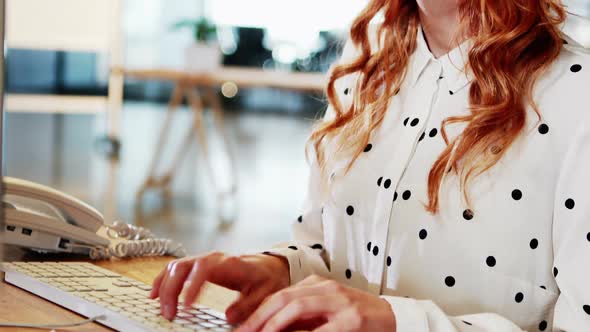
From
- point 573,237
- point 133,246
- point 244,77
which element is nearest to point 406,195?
point 573,237

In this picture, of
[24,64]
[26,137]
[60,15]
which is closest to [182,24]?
[60,15]

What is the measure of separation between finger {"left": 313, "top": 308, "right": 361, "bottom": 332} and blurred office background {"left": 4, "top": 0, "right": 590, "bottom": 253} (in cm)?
258

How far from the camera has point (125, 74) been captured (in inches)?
254

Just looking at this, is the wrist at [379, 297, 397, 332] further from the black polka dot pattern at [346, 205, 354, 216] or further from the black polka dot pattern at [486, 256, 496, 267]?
the black polka dot pattern at [346, 205, 354, 216]

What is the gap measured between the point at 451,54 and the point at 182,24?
622 centimetres

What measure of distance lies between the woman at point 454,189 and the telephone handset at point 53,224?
340 millimetres

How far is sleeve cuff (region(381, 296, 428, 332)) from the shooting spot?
89 cm

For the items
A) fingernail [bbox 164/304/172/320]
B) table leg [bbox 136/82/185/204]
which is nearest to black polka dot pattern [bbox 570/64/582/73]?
fingernail [bbox 164/304/172/320]

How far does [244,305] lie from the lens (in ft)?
3.34

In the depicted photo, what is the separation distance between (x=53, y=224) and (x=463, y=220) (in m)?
0.64

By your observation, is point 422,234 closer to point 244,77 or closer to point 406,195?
point 406,195

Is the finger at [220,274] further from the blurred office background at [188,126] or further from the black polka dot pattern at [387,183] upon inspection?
the blurred office background at [188,126]

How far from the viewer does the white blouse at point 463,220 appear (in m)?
1.00

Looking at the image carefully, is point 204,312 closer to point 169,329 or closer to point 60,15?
point 169,329
